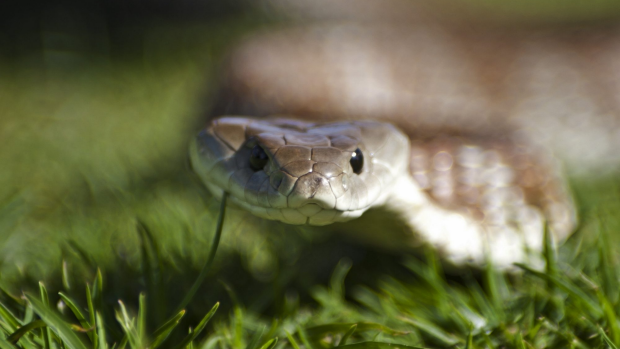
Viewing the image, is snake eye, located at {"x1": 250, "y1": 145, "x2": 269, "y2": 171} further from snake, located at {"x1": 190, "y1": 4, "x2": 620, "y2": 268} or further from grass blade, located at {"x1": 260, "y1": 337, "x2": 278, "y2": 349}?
grass blade, located at {"x1": 260, "y1": 337, "x2": 278, "y2": 349}

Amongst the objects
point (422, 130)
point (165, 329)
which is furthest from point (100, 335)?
point (422, 130)

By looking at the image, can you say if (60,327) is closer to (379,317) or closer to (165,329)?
(165,329)

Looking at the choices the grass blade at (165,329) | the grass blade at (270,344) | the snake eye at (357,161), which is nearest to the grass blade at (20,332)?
the grass blade at (165,329)

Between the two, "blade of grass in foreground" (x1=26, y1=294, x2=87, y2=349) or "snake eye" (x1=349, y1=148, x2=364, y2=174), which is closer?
"blade of grass in foreground" (x1=26, y1=294, x2=87, y2=349)

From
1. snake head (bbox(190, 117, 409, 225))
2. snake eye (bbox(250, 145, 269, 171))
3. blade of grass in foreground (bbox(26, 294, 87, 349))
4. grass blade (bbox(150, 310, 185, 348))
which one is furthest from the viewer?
snake eye (bbox(250, 145, 269, 171))

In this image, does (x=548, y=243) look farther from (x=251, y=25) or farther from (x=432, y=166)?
(x=251, y=25)

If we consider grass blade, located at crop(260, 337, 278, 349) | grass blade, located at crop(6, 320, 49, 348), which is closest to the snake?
grass blade, located at crop(260, 337, 278, 349)
